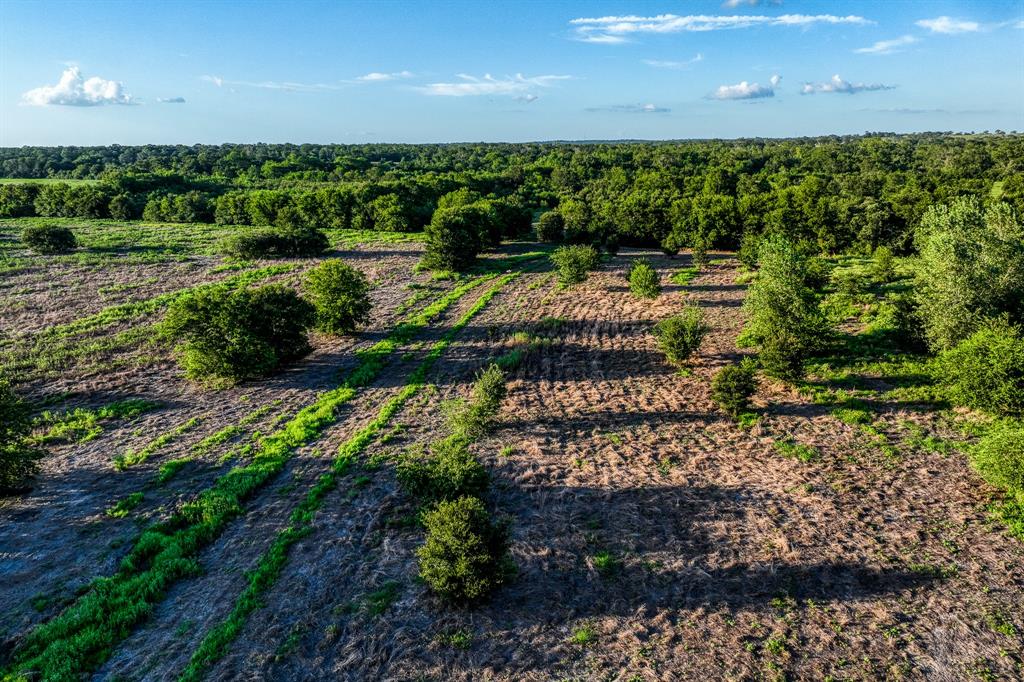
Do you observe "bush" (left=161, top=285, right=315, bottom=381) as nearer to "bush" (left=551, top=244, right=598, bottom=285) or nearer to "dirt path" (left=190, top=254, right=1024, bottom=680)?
"dirt path" (left=190, top=254, right=1024, bottom=680)

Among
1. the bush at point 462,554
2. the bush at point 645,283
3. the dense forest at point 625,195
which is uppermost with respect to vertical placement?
the dense forest at point 625,195

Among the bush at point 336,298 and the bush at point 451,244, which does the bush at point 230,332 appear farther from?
the bush at point 451,244

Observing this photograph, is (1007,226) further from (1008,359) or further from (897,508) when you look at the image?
(897,508)

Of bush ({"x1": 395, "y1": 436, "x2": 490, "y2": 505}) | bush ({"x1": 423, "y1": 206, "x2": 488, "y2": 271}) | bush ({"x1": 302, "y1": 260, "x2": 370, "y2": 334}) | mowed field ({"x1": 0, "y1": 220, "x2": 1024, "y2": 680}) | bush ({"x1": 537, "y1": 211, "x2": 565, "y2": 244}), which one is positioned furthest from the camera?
bush ({"x1": 537, "y1": 211, "x2": 565, "y2": 244})

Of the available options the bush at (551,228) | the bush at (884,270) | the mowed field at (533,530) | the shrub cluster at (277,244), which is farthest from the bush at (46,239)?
the bush at (884,270)

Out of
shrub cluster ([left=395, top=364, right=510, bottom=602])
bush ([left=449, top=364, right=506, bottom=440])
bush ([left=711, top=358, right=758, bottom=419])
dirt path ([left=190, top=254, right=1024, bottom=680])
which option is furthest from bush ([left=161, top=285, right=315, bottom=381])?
bush ([left=711, top=358, right=758, bottom=419])

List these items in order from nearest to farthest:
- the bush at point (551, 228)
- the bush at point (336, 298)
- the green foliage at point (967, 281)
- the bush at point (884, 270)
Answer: the green foliage at point (967, 281), the bush at point (336, 298), the bush at point (884, 270), the bush at point (551, 228)

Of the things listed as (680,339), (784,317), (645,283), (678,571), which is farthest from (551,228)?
(678,571)
